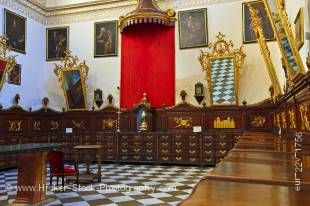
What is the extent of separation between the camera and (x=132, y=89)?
10625 mm

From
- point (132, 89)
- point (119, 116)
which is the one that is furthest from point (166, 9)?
point (119, 116)

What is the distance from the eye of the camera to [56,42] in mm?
11602

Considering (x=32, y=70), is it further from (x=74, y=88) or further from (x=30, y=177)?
(x=30, y=177)

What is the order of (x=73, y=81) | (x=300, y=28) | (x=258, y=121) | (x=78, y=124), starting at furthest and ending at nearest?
1. (x=78, y=124)
2. (x=73, y=81)
3. (x=258, y=121)
4. (x=300, y=28)

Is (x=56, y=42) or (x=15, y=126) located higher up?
(x=56, y=42)

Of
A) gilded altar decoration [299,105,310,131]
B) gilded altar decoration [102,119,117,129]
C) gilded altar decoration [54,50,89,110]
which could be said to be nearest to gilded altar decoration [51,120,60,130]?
gilded altar decoration [54,50,89,110]

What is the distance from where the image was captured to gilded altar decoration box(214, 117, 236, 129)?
30.9 feet

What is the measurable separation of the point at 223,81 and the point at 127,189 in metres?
4.87

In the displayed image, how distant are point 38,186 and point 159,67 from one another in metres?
6.45

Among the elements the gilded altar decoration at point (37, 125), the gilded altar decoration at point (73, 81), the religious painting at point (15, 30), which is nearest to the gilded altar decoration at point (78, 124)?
the gilded altar decoration at point (73, 81)

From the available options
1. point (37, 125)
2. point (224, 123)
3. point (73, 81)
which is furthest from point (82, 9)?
point (224, 123)

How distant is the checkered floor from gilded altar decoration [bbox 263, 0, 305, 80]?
2.67 meters

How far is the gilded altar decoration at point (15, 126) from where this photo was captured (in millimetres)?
9465

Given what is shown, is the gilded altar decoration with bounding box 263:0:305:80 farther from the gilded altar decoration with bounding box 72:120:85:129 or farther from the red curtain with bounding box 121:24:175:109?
the gilded altar decoration with bounding box 72:120:85:129
